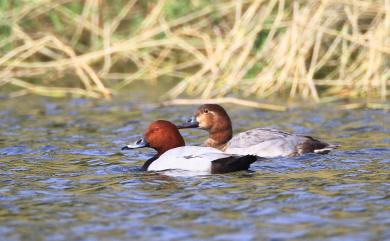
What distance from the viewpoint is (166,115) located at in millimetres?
11820

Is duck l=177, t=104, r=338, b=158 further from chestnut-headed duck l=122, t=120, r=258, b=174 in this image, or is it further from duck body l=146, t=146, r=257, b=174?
duck body l=146, t=146, r=257, b=174

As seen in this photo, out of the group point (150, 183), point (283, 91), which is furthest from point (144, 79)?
point (150, 183)

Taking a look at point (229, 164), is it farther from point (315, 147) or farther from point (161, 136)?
point (315, 147)

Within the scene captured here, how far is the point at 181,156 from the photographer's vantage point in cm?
813

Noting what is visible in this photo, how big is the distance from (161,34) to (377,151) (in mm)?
5605

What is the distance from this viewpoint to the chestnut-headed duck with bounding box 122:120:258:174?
26.0 feet

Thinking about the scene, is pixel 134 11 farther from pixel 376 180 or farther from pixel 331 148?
pixel 376 180

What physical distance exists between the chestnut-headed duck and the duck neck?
109cm

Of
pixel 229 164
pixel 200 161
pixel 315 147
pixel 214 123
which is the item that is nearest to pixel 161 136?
pixel 200 161

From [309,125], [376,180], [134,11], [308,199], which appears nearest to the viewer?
[308,199]

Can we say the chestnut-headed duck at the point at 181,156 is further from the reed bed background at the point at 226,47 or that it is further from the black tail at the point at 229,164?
the reed bed background at the point at 226,47

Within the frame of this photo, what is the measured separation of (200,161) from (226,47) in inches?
180

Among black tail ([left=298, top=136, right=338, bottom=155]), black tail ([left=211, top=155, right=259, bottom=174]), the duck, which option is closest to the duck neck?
the duck

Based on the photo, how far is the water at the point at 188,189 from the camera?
231 inches
